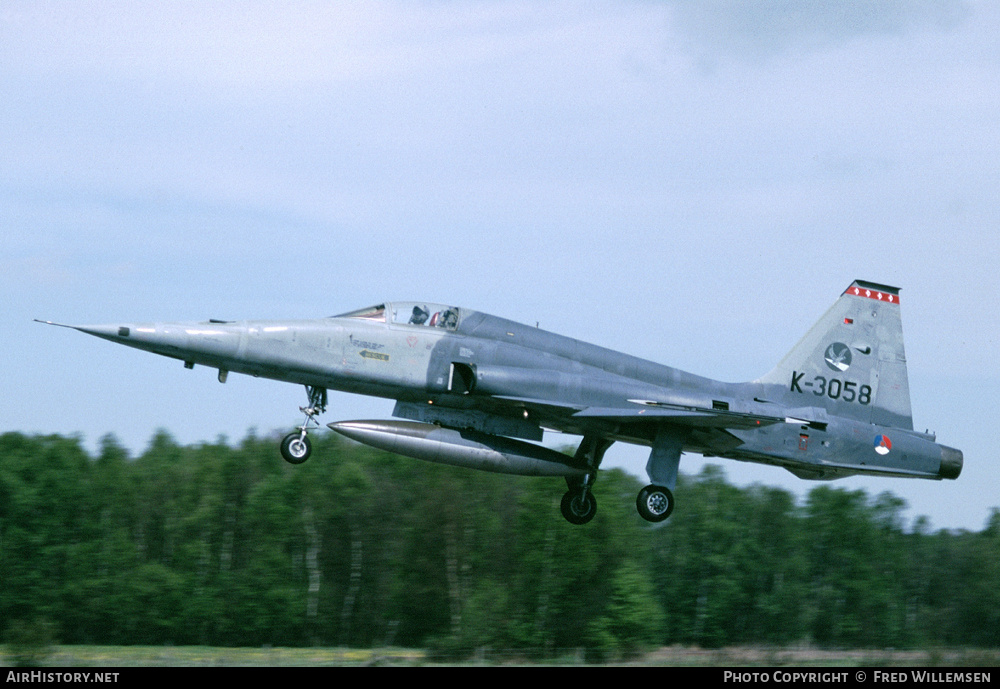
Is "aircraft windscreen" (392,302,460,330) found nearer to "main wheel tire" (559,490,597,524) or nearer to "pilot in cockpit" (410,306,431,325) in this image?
"pilot in cockpit" (410,306,431,325)

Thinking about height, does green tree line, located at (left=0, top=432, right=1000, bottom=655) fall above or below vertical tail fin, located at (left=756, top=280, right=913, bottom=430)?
below

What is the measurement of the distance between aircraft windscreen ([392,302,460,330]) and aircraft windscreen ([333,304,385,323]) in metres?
0.22

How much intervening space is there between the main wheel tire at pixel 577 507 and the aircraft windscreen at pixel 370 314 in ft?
18.2

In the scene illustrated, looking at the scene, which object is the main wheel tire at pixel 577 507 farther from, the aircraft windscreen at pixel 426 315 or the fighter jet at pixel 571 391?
the aircraft windscreen at pixel 426 315

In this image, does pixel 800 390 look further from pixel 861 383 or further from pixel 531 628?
pixel 531 628

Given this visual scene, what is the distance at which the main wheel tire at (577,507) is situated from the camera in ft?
71.9

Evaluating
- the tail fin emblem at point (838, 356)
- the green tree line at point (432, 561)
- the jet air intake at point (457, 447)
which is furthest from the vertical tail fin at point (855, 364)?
the green tree line at point (432, 561)

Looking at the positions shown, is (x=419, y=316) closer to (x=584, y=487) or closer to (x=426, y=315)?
(x=426, y=315)

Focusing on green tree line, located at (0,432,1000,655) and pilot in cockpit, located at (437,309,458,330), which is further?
green tree line, located at (0,432,1000,655)

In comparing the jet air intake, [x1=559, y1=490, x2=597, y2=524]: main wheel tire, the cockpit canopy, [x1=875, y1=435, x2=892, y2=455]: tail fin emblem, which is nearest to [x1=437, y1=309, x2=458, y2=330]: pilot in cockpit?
the cockpit canopy

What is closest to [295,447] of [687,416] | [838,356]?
[687,416]

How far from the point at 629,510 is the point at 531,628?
9.23m

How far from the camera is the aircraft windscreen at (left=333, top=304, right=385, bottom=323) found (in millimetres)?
19594

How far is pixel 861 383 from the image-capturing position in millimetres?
22812
